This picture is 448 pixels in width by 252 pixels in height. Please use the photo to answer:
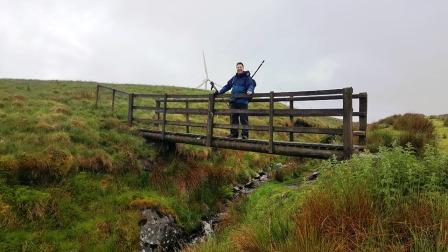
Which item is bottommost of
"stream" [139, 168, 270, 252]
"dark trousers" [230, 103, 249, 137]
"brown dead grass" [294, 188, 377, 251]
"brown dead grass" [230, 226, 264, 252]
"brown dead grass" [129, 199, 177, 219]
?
"stream" [139, 168, 270, 252]

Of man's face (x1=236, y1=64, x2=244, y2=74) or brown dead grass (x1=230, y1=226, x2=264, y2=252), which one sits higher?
man's face (x1=236, y1=64, x2=244, y2=74)

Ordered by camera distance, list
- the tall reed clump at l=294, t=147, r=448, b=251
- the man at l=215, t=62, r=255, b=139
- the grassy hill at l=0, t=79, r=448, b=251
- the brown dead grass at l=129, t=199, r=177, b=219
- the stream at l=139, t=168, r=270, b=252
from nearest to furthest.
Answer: the tall reed clump at l=294, t=147, r=448, b=251 < the grassy hill at l=0, t=79, r=448, b=251 < the stream at l=139, t=168, r=270, b=252 < the brown dead grass at l=129, t=199, r=177, b=219 < the man at l=215, t=62, r=255, b=139

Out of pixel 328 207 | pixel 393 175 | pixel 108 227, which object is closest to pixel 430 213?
pixel 393 175

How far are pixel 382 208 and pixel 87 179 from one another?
31.4 feet

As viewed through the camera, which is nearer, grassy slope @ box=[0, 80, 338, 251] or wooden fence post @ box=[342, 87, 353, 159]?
wooden fence post @ box=[342, 87, 353, 159]

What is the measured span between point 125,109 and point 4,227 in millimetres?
12449

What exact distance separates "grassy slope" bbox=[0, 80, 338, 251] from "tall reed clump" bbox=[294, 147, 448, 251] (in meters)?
6.62

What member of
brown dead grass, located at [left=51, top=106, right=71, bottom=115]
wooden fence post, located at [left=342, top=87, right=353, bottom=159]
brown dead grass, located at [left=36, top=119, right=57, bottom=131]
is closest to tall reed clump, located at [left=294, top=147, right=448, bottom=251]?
wooden fence post, located at [left=342, top=87, right=353, bottom=159]

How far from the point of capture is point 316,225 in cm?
530

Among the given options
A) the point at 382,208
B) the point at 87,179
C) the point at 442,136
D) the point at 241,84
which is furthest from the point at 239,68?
the point at 382,208

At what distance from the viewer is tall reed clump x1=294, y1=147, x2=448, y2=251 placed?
4.72 metres

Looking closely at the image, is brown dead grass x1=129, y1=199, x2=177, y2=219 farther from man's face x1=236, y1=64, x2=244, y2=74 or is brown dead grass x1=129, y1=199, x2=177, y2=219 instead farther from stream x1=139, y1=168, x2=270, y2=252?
man's face x1=236, y1=64, x2=244, y2=74

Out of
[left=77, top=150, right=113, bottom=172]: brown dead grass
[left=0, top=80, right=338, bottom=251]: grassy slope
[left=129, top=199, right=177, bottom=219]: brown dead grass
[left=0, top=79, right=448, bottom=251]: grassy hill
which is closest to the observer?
[left=0, top=79, right=448, bottom=251]: grassy hill

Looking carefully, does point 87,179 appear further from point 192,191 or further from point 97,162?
point 192,191
